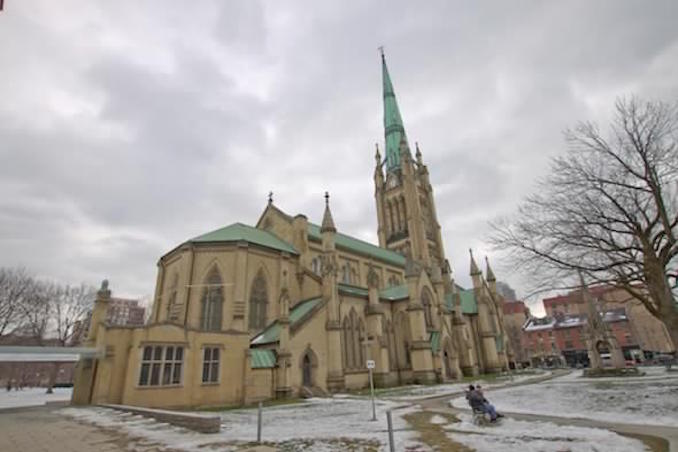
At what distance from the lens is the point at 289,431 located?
10.5 m

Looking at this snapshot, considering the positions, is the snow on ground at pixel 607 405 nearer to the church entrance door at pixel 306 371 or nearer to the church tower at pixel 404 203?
the church entrance door at pixel 306 371

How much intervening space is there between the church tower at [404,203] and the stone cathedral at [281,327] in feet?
13.7

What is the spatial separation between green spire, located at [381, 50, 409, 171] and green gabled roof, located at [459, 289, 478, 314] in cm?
2317

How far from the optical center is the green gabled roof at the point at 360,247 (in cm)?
3713

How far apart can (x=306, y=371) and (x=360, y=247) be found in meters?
20.4

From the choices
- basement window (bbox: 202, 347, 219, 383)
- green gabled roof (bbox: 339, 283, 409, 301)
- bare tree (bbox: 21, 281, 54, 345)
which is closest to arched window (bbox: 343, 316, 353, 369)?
green gabled roof (bbox: 339, 283, 409, 301)

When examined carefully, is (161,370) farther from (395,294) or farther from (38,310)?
(38,310)

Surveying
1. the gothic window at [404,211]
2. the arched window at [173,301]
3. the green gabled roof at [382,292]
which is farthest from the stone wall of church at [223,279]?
the gothic window at [404,211]

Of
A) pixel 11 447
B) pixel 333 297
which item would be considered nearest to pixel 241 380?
pixel 333 297

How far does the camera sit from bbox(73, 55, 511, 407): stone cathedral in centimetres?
1795

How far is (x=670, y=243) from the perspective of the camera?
13.0m

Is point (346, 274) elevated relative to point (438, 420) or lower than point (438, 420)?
elevated

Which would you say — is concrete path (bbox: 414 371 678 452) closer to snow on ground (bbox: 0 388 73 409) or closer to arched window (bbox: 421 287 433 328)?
arched window (bbox: 421 287 433 328)

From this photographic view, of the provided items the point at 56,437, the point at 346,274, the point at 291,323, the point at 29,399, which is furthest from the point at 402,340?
the point at 29,399
